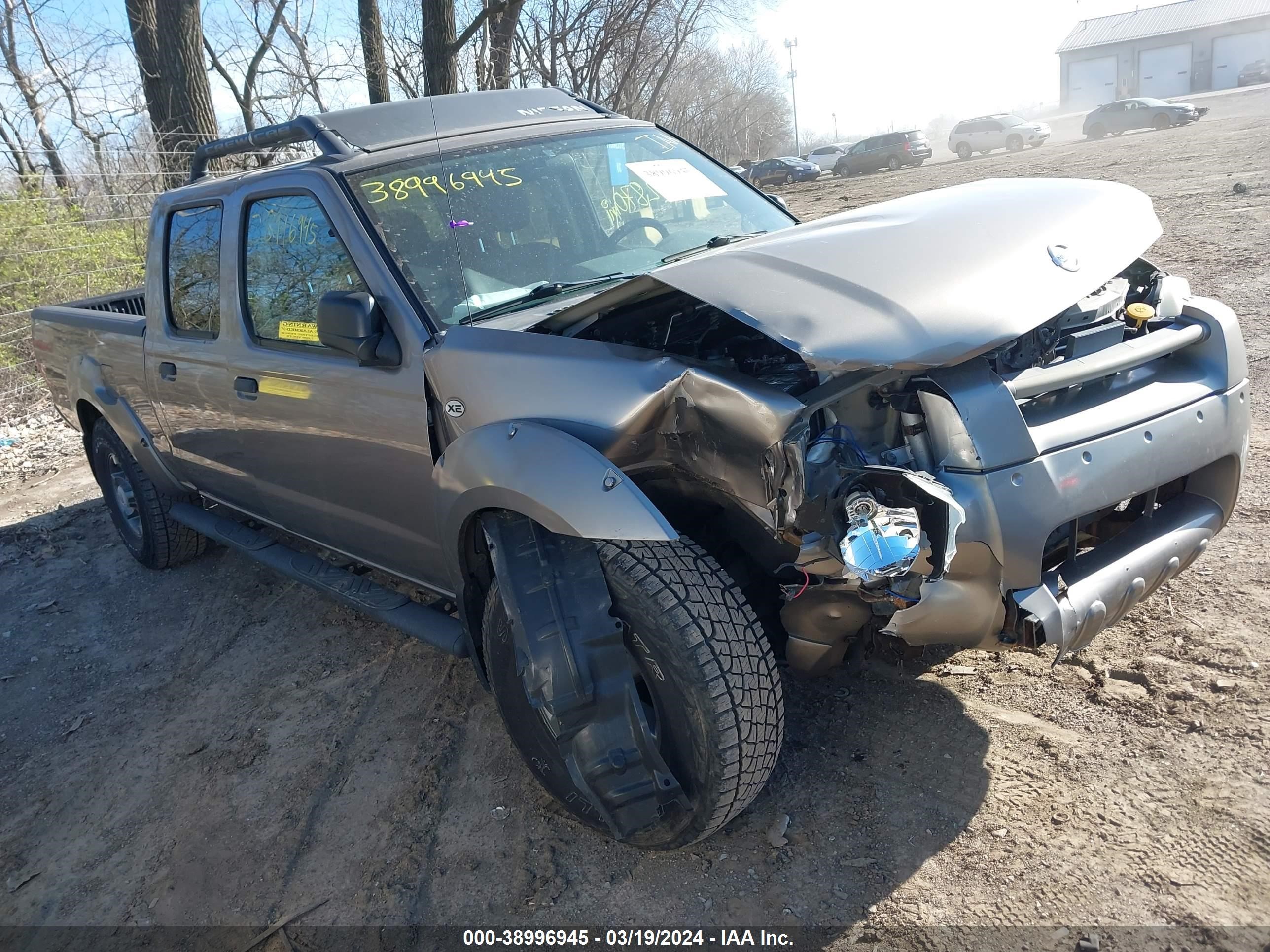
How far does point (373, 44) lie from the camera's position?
1370 cm

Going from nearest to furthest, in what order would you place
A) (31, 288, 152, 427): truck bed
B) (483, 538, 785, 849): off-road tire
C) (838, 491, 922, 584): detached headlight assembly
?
(838, 491, 922, 584): detached headlight assembly < (483, 538, 785, 849): off-road tire < (31, 288, 152, 427): truck bed

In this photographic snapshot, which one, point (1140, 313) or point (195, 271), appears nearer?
point (1140, 313)

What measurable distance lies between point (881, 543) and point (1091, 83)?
68.7 meters

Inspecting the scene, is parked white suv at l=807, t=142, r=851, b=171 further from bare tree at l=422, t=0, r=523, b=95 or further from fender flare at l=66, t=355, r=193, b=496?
fender flare at l=66, t=355, r=193, b=496

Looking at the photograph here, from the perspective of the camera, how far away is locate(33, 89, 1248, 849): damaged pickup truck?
6.98 feet

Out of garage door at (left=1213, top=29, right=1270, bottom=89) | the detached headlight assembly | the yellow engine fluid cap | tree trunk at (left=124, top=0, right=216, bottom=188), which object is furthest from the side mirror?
garage door at (left=1213, top=29, right=1270, bottom=89)

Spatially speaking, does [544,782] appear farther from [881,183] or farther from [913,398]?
[881,183]

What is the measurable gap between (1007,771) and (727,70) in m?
53.6

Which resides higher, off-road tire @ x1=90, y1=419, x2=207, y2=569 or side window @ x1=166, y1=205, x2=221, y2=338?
side window @ x1=166, y1=205, x2=221, y2=338

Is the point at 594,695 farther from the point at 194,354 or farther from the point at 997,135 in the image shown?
the point at 997,135

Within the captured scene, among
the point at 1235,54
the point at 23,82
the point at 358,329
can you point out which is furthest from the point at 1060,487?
the point at 1235,54

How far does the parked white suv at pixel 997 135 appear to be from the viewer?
3381cm

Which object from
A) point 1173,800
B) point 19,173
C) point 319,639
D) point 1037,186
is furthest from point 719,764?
point 19,173

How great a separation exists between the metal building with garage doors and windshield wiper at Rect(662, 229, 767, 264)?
6012 cm
